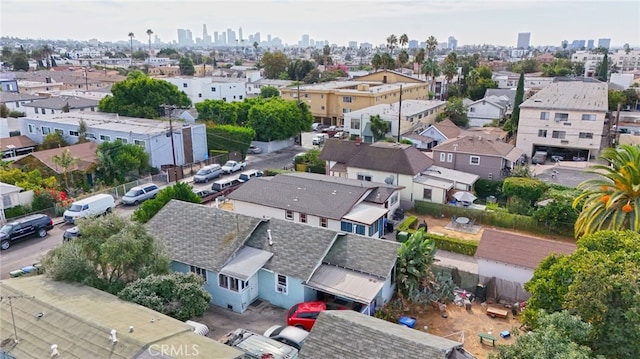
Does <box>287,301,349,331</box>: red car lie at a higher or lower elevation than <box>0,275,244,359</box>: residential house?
lower

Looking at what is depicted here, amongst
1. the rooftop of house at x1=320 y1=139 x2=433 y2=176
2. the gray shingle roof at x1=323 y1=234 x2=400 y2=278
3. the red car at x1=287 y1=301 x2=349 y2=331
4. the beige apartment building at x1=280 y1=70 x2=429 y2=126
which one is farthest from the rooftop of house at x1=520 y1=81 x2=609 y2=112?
the red car at x1=287 y1=301 x2=349 y2=331

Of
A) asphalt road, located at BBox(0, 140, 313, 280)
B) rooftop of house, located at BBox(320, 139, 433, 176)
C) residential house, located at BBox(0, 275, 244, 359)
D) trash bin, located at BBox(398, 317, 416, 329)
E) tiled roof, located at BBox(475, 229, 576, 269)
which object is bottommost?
trash bin, located at BBox(398, 317, 416, 329)

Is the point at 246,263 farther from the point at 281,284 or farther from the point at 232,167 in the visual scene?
the point at 232,167

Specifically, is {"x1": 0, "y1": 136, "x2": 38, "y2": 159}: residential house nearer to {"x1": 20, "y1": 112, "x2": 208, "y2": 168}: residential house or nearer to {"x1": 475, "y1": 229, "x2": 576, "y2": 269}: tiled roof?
{"x1": 20, "y1": 112, "x2": 208, "y2": 168}: residential house

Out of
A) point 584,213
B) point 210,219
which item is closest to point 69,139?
point 210,219

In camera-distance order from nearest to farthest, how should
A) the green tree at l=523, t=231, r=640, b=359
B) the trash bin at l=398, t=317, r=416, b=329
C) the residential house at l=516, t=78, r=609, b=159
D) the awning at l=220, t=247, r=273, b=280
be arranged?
the green tree at l=523, t=231, r=640, b=359 → the trash bin at l=398, t=317, r=416, b=329 → the awning at l=220, t=247, r=273, b=280 → the residential house at l=516, t=78, r=609, b=159

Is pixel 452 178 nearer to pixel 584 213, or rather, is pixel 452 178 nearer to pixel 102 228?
pixel 584 213

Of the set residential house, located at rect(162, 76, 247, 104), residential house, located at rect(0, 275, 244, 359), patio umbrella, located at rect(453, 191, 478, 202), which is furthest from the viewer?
residential house, located at rect(162, 76, 247, 104)

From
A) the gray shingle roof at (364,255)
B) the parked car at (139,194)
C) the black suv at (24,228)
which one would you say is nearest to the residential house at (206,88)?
the parked car at (139,194)
